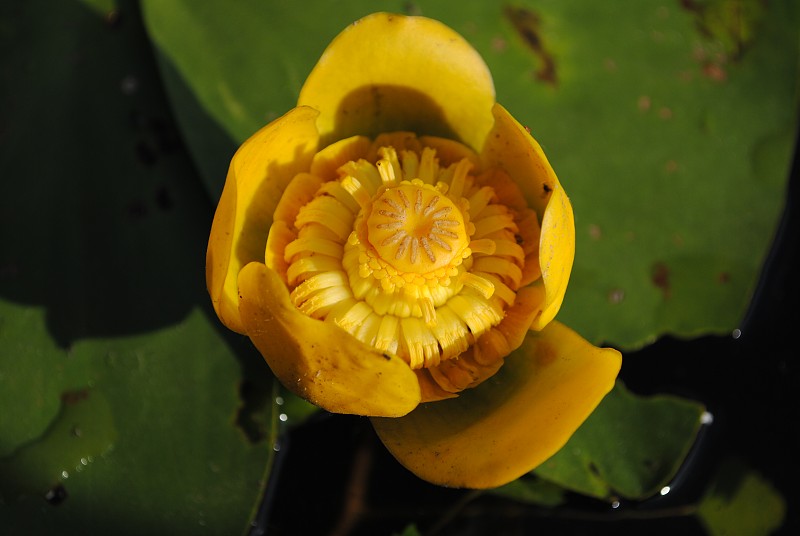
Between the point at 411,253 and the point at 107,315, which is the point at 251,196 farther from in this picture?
the point at 107,315

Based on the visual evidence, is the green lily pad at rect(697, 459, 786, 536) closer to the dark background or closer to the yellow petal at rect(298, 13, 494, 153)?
the dark background

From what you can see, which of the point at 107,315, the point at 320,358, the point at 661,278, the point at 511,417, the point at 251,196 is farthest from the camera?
the point at 661,278

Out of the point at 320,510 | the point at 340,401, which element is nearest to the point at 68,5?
the point at 340,401

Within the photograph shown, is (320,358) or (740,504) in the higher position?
(320,358)

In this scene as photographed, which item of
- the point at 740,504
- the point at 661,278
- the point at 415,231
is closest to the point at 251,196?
the point at 415,231

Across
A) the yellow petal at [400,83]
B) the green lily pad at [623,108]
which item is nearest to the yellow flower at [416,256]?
the yellow petal at [400,83]

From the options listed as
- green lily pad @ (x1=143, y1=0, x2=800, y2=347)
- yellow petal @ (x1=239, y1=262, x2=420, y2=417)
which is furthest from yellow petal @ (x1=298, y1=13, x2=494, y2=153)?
yellow petal @ (x1=239, y1=262, x2=420, y2=417)

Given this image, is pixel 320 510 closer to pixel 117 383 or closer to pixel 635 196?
pixel 117 383
